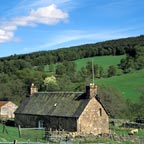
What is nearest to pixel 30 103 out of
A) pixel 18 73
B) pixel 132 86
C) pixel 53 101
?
pixel 53 101

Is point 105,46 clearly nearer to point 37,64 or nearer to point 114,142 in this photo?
point 37,64

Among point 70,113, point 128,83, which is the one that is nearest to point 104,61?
point 128,83

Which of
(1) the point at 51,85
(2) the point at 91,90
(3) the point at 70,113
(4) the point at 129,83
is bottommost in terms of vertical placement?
(3) the point at 70,113

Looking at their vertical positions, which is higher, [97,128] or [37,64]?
[37,64]

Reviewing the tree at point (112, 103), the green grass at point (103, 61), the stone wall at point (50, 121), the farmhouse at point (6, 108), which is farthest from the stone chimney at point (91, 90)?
the green grass at point (103, 61)

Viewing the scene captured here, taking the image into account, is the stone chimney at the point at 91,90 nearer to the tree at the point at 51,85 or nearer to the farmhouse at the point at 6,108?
the farmhouse at the point at 6,108

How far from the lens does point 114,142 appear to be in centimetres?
4250

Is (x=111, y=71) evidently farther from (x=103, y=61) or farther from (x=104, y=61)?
(x=103, y=61)

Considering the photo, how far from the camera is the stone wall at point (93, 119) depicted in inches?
→ 2083

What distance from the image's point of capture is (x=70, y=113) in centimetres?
5378

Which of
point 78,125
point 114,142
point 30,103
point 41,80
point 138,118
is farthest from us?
point 41,80

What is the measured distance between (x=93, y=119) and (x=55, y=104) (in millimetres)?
6822

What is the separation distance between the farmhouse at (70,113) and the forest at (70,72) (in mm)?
22761

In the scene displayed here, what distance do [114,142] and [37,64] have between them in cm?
13585
